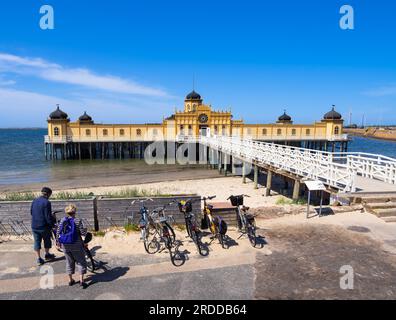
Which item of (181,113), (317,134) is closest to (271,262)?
(181,113)

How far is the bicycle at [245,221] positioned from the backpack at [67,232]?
4.24m

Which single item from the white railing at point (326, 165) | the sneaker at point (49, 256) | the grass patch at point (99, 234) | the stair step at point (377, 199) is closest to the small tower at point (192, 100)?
the white railing at point (326, 165)

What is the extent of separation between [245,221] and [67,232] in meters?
4.41

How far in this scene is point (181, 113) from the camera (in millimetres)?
47188

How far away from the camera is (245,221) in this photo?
26.3 feet

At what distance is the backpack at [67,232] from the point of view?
18.6 ft

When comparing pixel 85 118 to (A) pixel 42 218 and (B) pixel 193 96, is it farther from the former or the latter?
(A) pixel 42 218

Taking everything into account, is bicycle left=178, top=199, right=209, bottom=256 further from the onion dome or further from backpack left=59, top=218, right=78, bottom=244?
the onion dome

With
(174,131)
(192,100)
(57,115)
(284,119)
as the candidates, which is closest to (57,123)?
(57,115)

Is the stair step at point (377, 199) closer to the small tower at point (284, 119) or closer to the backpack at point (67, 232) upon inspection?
the backpack at point (67, 232)

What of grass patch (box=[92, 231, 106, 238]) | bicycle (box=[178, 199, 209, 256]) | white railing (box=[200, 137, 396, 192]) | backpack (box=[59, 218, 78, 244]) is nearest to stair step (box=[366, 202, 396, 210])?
white railing (box=[200, 137, 396, 192])

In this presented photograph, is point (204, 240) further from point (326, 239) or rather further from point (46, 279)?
point (46, 279)

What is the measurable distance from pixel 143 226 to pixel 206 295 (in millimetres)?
2638

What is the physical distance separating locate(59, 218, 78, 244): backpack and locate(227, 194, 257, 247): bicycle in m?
4.24
